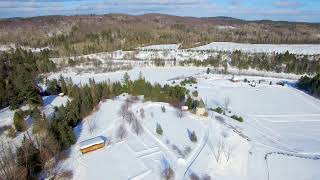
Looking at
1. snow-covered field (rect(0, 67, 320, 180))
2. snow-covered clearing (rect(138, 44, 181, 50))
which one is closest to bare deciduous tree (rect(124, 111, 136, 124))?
snow-covered field (rect(0, 67, 320, 180))

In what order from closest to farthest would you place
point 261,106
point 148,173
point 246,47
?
point 148,173
point 261,106
point 246,47

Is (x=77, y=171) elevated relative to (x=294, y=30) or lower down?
lower down

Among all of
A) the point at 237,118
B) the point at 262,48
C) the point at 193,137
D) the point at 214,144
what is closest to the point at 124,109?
the point at 193,137

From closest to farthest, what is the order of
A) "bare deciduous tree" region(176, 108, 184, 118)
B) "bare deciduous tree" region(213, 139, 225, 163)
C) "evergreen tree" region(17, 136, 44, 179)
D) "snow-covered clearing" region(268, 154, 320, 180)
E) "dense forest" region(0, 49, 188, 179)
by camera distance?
"evergreen tree" region(17, 136, 44, 179) < "dense forest" region(0, 49, 188, 179) < "snow-covered clearing" region(268, 154, 320, 180) < "bare deciduous tree" region(213, 139, 225, 163) < "bare deciduous tree" region(176, 108, 184, 118)

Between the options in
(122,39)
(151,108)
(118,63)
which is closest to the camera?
(151,108)

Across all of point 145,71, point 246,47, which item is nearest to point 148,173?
point 145,71

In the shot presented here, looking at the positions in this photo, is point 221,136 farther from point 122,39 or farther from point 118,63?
point 122,39

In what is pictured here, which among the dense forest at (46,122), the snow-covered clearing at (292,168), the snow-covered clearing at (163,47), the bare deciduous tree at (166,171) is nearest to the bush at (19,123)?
the dense forest at (46,122)

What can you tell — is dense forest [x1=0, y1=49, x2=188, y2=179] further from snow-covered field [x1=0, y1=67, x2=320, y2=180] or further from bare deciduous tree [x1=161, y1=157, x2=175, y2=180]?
bare deciduous tree [x1=161, y1=157, x2=175, y2=180]
